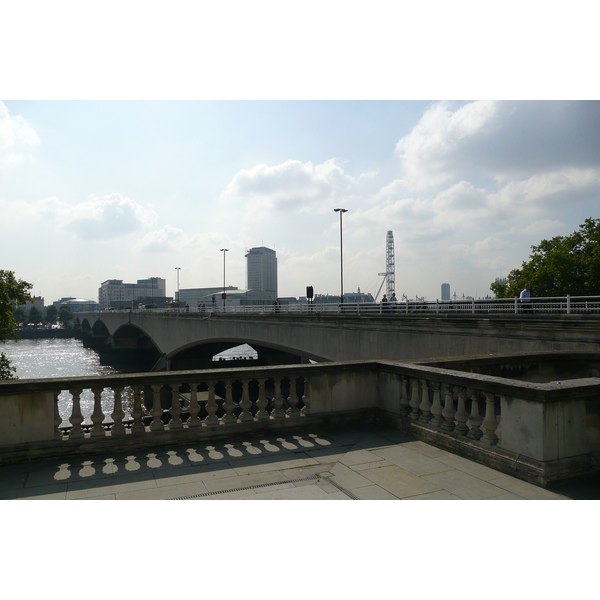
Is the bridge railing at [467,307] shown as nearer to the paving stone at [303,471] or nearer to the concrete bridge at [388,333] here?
the concrete bridge at [388,333]

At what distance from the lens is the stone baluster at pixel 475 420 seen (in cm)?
546

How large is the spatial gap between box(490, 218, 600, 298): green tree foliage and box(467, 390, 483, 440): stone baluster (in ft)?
123

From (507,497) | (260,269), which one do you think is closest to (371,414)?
(507,497)

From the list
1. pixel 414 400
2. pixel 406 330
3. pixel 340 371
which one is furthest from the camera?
pixel 406 330

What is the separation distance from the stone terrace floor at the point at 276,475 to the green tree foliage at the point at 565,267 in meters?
38.0

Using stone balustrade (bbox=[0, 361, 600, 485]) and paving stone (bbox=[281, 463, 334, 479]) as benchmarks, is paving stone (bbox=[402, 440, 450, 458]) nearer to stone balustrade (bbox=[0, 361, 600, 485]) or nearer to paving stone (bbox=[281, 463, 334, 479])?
stone balustrade (bbox=[0, 361, 600, 485])

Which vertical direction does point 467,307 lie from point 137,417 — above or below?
above

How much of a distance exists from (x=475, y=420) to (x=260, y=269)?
18611cm

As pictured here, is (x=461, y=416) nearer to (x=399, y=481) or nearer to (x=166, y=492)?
(x=399, y=481)

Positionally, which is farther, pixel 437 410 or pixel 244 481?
pixel 437 410

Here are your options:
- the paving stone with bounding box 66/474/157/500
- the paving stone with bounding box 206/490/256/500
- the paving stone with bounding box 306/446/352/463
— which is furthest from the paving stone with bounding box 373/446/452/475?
the paving stone with bounding box 66/474/157/500

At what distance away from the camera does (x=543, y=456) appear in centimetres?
456

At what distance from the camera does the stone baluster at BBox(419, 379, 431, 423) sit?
6.31m

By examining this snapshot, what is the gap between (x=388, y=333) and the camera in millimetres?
21188
